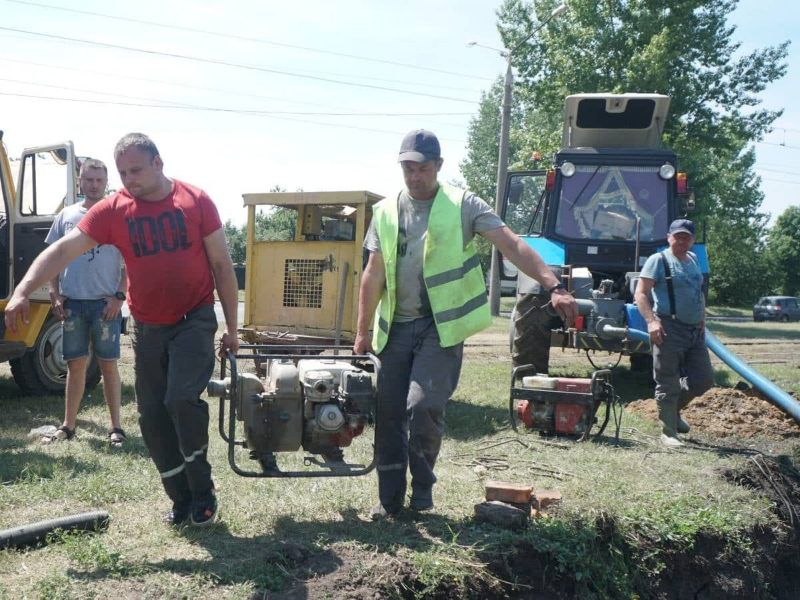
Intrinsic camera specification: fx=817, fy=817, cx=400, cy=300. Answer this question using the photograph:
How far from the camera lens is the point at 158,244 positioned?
150 inches

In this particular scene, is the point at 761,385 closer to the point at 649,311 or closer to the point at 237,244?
the point at 649,311

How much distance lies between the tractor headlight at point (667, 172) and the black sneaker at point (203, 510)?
6530 millimetres

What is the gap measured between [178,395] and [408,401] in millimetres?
1108

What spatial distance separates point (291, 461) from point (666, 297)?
10.4 feet

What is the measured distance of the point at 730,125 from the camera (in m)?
22.3

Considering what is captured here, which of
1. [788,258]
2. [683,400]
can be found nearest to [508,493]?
[683,400]

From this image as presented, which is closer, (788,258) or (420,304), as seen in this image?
(420,304)

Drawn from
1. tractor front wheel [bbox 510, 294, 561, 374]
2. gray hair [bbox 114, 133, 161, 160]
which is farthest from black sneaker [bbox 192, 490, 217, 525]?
tractor front wheel [bbox 510, 294, 561, 374]

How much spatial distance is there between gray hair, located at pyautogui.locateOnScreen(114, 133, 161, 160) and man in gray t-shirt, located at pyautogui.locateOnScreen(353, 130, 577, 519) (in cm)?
116

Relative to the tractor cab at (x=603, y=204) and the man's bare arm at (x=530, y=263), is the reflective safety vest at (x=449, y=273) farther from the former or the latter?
the tractor cab at (x=603, y=204)

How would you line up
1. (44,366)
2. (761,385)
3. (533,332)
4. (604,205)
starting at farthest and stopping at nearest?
(604,205), (533,332), (761,385), (44,366)

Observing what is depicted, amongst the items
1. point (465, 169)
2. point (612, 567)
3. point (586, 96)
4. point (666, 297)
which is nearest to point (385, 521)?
point (612, 567)

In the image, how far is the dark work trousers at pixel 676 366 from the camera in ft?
20.9

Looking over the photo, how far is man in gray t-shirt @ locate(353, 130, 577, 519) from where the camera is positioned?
4043 mm
